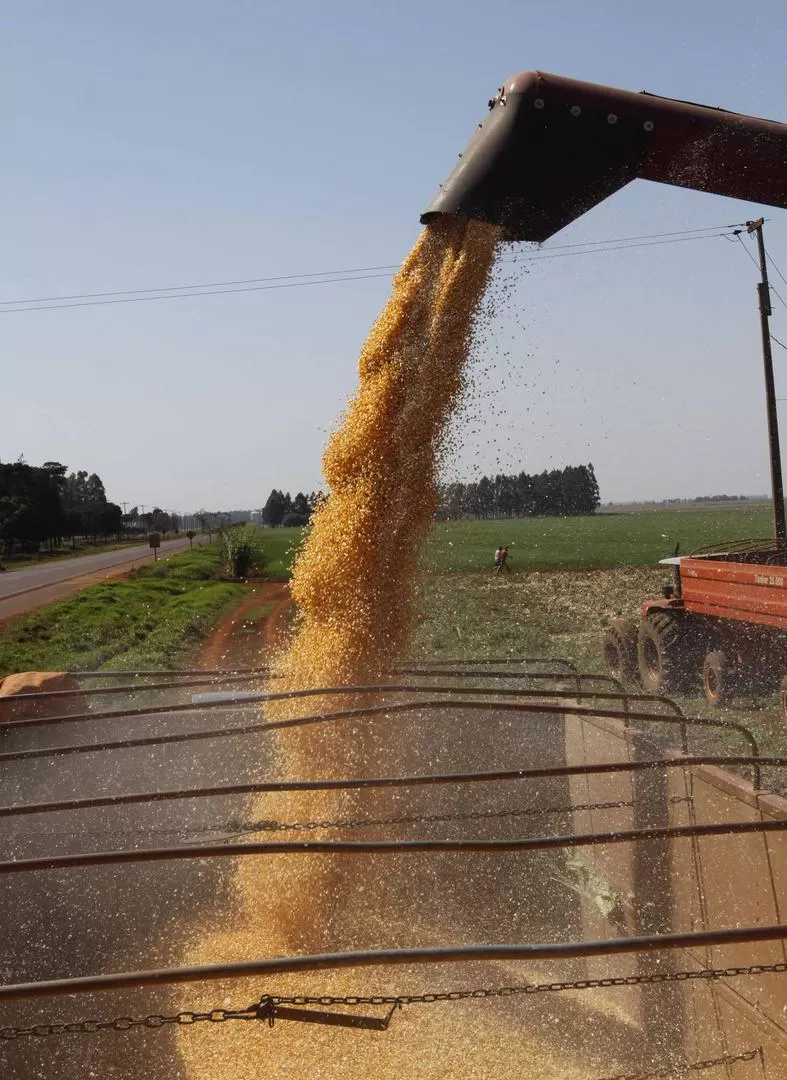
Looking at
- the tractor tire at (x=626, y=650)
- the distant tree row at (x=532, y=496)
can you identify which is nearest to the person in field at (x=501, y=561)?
the distant tree row at (x=532, y=496)

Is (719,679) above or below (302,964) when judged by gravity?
below

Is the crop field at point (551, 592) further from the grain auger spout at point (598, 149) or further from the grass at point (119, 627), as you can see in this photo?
the grass at point (119, 627)

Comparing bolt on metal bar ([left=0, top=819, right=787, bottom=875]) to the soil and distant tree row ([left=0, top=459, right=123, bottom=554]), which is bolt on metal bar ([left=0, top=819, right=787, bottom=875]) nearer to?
the soil

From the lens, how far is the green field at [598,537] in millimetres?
24438

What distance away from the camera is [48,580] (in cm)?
2161

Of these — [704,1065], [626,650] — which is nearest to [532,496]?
[626,650]

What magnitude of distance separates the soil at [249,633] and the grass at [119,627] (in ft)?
0.88

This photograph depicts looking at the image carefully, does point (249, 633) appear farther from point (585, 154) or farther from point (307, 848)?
point (307, 848)

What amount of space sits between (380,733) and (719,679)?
159 inches

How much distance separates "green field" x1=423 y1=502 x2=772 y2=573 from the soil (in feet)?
12.1

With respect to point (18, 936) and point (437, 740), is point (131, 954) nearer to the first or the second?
point (18, 936)

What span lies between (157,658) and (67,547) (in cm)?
2448

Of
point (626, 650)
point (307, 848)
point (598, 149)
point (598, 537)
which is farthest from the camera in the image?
point (598, 537)

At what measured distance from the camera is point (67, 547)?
119 ft
